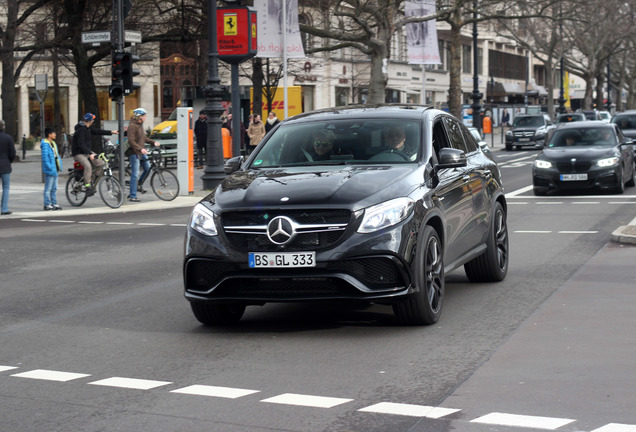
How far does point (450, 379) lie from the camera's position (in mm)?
6488

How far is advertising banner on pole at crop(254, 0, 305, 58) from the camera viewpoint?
31.9m

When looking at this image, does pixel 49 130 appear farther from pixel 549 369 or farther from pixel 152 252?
pixel 549 369

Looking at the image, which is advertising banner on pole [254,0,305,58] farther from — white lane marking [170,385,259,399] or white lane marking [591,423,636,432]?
white lane marking [591,423,636,432]

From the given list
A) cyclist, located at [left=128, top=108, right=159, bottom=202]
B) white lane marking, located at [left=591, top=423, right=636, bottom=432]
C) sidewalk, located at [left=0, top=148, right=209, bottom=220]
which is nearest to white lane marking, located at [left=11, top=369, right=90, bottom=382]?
white lane marking, located at [left=591, top=423, right=636, bottom=432]

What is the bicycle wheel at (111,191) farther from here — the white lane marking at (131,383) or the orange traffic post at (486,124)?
the orange traffic post at (486,124)

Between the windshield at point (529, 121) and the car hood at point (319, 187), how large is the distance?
160 feet

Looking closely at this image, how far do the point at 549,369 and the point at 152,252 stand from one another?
27.3 ft

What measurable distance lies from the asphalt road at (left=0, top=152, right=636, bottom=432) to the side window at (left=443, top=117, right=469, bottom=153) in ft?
4.38

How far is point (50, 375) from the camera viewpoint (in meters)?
6.88

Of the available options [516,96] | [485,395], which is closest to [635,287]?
[485,395]

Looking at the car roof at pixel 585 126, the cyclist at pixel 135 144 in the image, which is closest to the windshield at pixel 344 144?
the cyclist at pixel 135 144

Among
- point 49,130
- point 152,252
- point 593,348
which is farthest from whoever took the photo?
point 49,130

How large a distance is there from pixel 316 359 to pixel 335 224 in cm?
102

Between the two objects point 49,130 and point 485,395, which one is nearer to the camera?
point 485,395
